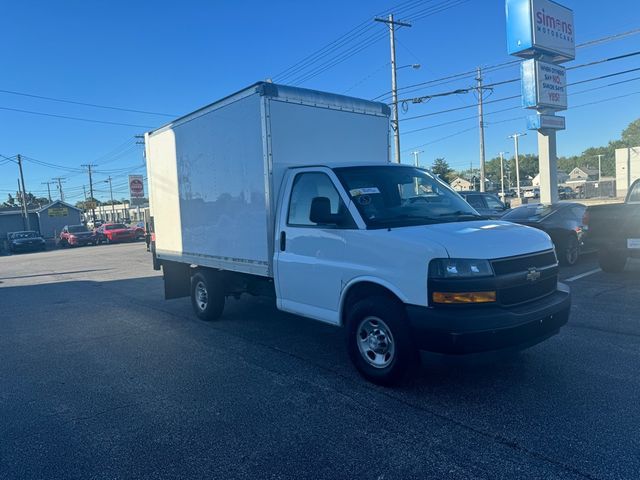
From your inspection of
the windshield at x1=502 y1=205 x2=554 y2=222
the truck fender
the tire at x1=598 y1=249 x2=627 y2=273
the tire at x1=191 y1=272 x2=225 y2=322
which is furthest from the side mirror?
the windshield at x1=502 y1=205 x2=554 y2=222

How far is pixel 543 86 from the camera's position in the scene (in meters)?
17.6

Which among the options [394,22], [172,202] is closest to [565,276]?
[172,202]

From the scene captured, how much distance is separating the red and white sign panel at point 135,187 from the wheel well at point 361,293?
30.8 metres

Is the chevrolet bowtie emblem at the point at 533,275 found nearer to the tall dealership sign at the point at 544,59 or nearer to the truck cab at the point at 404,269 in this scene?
the truck cab at the point at 404,269

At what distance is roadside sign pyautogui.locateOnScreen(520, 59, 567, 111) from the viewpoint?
17.4 meters

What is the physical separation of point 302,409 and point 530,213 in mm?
9575

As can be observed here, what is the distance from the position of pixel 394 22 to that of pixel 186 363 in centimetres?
2539

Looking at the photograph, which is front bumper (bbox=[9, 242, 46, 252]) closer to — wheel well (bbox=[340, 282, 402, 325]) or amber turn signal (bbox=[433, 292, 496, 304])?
wheel well (bbox=[340, 282, 402, 325])

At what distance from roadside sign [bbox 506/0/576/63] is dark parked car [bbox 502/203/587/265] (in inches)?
311

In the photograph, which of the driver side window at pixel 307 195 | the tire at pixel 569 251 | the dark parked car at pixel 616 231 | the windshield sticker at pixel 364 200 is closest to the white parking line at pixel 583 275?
the dark parked car at pixel 616 231

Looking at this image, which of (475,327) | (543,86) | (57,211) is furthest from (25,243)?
(475,327)

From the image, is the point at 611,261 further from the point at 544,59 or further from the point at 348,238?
the point at 544,59

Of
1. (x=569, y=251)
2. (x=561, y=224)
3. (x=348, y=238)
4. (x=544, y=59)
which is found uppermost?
(x=544, y=59)

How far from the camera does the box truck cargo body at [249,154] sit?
5832 millimetres
